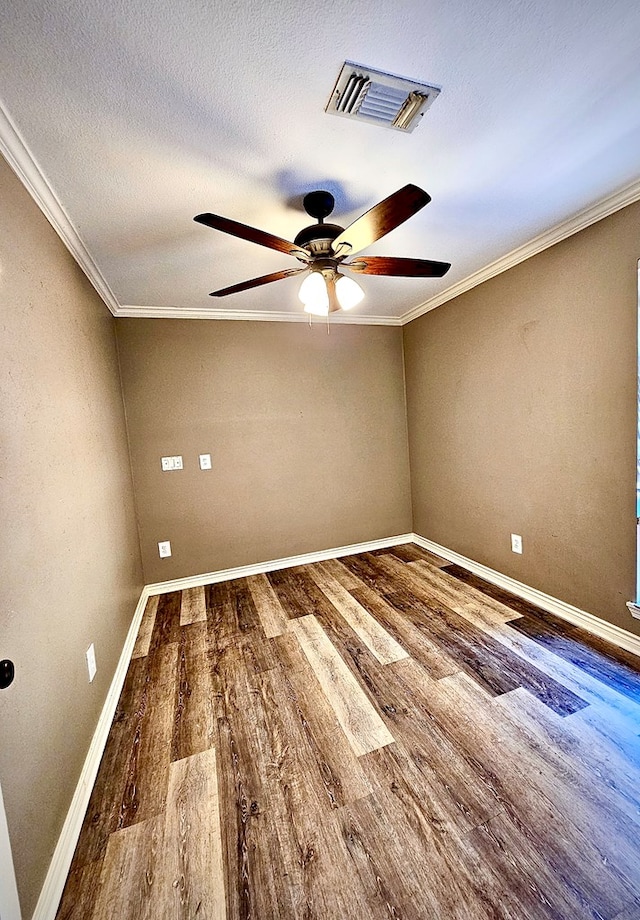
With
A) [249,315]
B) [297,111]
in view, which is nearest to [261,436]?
[249,315]

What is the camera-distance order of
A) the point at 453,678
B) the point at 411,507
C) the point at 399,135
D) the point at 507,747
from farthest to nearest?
the point at 411,507 → the point at 453,678 → the point at 507,747 → the point at 399,135

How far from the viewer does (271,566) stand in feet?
10.7

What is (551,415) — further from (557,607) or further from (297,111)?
(297,111)

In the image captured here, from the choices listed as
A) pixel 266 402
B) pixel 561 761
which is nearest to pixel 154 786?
pixel 561 761

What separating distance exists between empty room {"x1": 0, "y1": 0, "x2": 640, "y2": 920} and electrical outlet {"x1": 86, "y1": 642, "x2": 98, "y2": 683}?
0.5 inches

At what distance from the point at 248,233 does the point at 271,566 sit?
270 cm

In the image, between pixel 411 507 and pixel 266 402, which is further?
pixel 411 507

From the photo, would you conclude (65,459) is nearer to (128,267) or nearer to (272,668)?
(128,267)

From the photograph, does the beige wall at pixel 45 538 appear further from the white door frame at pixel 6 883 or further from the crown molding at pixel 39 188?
the white door frame at pixel 6 883

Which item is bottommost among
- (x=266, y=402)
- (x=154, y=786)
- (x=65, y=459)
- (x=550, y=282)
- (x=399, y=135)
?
(x=154, y=786)

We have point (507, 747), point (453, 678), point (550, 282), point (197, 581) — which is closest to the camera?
point (507, 747)

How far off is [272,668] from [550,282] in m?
2.79

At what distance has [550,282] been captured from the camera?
6.91ft

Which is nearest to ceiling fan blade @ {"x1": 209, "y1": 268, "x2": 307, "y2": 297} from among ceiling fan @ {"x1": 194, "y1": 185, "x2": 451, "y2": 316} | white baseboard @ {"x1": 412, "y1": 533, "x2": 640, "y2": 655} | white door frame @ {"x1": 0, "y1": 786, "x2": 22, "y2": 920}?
ceiling fan @ {"x1": 194, "y1": 185, "x2": 451, "y2": 316}
